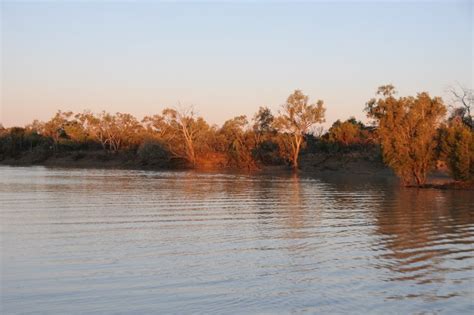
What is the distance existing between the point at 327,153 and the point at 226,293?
65697mm

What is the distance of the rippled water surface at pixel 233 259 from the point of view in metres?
9.62

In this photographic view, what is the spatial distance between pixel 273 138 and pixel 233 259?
67226 mm

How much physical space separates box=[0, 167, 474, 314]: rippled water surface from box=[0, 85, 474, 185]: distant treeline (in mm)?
15611

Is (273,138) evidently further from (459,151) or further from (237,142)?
(459,151)

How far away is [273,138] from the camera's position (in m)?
80.0

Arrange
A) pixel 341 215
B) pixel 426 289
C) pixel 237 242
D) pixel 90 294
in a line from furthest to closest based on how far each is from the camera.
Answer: pixel 341 215, pixel 237 242, pixel 426 289, pixel 90 294

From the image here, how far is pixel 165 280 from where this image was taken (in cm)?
1100

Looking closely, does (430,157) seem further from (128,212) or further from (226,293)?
(226,293)

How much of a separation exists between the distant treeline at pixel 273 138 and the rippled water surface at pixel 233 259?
15.6 meters

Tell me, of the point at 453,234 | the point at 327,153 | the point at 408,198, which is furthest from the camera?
the point at 327,153

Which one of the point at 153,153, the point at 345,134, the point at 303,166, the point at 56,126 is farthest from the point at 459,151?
the point at 56,126

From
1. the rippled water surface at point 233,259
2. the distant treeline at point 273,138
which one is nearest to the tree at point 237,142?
the distant treeline at point 273,138

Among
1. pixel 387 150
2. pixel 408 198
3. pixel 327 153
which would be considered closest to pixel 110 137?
pixel 327 153

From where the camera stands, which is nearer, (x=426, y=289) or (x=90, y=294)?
(x=90, y=294)
